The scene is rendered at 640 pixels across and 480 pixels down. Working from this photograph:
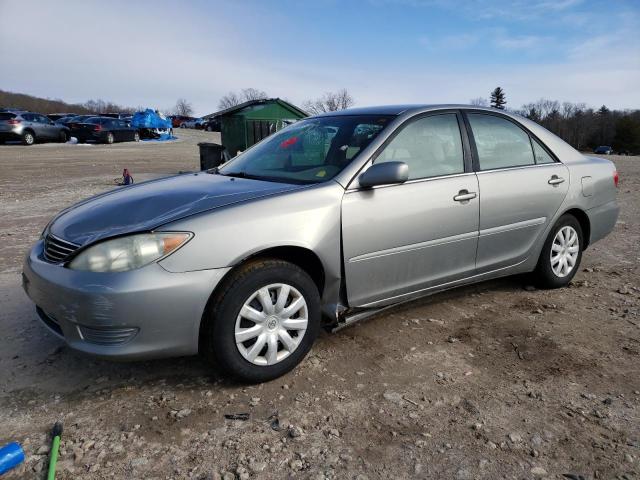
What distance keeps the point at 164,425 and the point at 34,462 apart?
1.84 feet

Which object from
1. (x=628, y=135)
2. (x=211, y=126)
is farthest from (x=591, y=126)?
(x=211, y=126)

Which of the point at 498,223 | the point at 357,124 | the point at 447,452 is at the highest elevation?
the point at 357,124

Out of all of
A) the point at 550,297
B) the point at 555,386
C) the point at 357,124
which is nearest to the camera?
the point at 555,386

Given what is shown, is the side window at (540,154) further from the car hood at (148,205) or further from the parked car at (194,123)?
the parked car at (194,123)

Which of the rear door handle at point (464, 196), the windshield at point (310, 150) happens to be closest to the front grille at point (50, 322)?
the windshield at point (310, 150)

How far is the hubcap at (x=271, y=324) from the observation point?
9.11 feet

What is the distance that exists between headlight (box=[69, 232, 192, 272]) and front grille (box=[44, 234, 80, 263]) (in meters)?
0.16

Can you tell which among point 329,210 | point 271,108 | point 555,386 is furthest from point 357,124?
point 271,108

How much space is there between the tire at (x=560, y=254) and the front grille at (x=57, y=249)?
3546 mm

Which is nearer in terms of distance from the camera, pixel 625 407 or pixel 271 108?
pixel 625 407

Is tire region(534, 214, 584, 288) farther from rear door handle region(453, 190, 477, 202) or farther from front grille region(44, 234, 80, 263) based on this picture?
front grille region(44, 234, 80, 263)

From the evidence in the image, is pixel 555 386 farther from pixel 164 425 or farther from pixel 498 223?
pixel 164 425

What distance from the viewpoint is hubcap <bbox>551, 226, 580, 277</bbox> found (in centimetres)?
437

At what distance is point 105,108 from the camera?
102 meters
